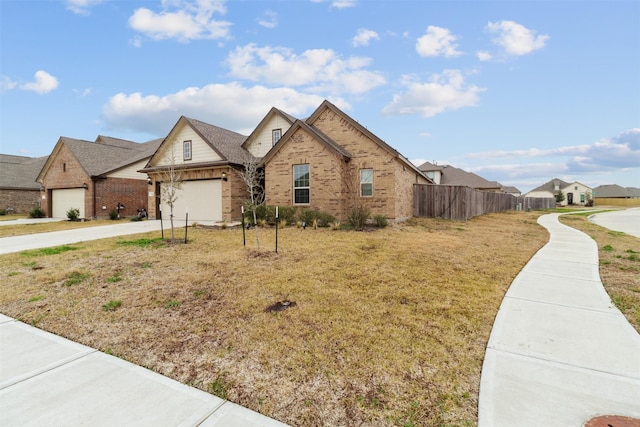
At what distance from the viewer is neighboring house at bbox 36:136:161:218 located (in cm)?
2183

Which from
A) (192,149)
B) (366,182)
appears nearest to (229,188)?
(192,149)

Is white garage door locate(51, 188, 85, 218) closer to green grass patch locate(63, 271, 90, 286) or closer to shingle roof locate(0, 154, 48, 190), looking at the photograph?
shingle roof locate(0, 154, 48, 190)

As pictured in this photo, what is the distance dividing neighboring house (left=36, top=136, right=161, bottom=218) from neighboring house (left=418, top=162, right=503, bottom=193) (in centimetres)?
3654

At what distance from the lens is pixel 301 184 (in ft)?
53.0

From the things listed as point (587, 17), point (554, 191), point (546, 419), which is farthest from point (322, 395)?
point (554, 191)

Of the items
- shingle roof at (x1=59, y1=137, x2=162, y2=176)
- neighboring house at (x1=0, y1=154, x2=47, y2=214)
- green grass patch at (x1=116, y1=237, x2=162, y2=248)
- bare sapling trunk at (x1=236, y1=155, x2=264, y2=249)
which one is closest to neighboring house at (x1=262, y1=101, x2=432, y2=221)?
bare sapling trunk at (x1=236, y1=155, x2=264, y2=249)

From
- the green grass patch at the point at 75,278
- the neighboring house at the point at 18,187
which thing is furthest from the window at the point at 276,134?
the neighboring house at the point at 18,187

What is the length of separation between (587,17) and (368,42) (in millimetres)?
7703

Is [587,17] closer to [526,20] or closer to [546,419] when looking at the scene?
[526,20]

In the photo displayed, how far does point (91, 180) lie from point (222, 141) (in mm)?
10545

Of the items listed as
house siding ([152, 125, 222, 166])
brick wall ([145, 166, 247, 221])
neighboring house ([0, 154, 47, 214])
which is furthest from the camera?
neighboring house ([0, 154, 47, 214])

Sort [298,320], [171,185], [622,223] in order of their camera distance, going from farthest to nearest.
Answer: [622,223] < [171,185] < [298,320]

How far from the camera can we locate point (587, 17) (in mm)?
10094

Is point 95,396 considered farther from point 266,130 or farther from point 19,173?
point 19,173
